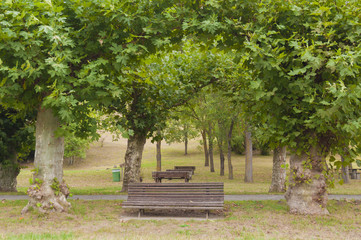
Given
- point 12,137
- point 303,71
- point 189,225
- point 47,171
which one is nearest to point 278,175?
point 189,225

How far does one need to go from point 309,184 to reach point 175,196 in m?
3.34

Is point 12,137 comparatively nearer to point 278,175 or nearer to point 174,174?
point 174,174

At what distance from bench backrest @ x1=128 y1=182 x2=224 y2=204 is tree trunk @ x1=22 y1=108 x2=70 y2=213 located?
1794 mm

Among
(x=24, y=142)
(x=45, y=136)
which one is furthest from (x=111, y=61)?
(x=24, y=142)

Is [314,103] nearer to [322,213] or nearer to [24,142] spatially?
[322,213]

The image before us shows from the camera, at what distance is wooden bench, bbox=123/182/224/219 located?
25.6ft

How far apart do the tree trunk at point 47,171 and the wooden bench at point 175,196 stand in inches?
66.0

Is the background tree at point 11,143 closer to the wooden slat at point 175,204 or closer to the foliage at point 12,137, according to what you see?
the foliage at point 12,137

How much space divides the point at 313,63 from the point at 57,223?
6526 mm

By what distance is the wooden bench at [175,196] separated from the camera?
7.80 meters

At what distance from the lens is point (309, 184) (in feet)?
25.8

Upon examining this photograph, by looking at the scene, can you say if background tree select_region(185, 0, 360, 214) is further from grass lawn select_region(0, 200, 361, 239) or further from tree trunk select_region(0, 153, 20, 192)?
tree trunk select_region(0, 153, 20, 192)

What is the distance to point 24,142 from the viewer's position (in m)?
13.7

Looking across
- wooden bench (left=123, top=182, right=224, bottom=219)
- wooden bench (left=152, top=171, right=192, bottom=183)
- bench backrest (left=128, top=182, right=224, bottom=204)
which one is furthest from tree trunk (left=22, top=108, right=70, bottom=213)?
wooden bench (left=152, top=171, right=192, bottom=183)
